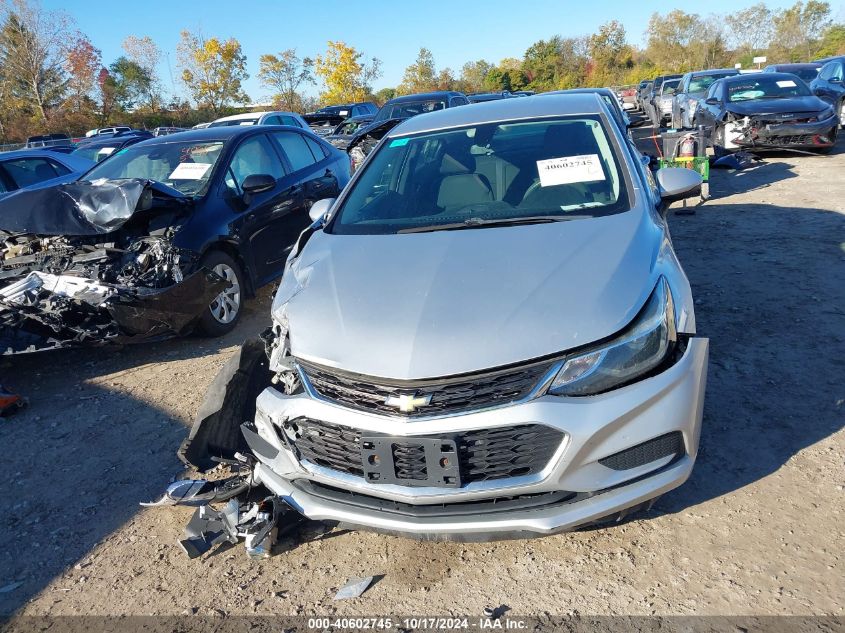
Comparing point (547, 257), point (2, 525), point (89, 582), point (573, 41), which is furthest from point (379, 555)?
point (573, 41)

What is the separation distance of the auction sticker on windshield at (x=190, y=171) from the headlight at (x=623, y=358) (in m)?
4.52

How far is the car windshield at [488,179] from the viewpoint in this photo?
319cm

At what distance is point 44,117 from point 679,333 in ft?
171

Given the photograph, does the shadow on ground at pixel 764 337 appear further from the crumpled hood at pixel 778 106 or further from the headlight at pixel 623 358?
the crumpled hood at pixel 778 106

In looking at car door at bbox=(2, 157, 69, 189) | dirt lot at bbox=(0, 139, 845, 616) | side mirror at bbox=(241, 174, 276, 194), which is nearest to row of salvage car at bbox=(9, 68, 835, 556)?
Result: dirt lot at bbox=(0, 139, 845, 616)

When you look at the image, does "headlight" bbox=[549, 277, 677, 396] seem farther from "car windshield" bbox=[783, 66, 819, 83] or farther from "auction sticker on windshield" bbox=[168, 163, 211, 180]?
"car windshield" bbox=[783, 66, 819, 83]

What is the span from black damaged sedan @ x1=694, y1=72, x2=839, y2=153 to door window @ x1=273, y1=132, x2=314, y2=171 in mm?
8266

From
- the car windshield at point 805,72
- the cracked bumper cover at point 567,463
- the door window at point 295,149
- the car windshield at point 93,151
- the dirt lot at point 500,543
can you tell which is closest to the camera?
the cracked bumper cover at point 567,463

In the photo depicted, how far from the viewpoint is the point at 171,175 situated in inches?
227

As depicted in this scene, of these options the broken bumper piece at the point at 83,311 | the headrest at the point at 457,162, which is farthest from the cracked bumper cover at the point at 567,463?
the broken bumper piece at the point at 83,311

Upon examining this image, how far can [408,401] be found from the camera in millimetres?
2205

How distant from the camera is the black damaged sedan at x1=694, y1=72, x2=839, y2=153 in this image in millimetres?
10914

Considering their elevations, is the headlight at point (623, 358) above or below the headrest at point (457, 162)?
below

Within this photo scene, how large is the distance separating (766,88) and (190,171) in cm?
1131
